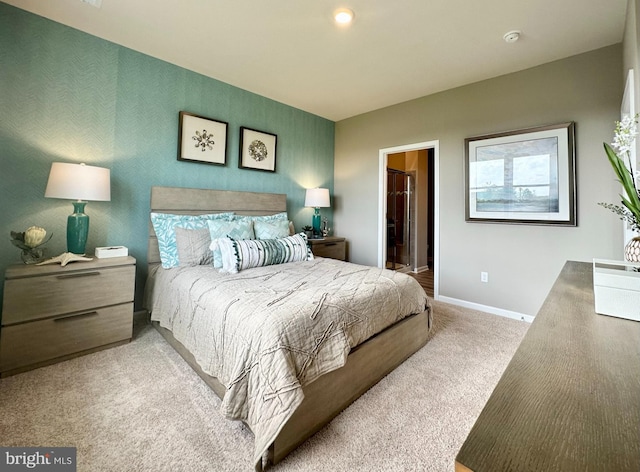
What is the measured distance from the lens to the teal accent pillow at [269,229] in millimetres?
2902

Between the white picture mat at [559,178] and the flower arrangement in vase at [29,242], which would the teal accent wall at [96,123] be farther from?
the white picture mat at [559,178]

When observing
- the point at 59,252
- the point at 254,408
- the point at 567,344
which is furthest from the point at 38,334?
the point at 567,344

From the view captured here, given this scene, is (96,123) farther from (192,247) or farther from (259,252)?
(259,252)

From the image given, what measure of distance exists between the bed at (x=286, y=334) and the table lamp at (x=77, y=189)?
57cm

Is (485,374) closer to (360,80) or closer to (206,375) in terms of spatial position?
(206,375)

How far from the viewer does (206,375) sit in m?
1.71

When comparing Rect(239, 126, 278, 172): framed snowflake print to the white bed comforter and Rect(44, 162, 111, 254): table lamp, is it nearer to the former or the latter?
Rect(44, 162, 111, 254): table lamp

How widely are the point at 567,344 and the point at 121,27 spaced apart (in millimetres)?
3496

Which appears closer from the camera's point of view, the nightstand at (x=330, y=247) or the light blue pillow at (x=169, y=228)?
the light blue pillow at (x=169, y=228)

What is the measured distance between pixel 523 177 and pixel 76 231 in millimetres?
4114

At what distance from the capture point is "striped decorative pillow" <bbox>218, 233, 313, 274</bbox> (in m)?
2.31

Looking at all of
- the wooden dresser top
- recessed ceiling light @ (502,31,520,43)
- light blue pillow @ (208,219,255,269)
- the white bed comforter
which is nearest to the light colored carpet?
the white bed comforter

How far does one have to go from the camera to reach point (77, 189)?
83.0 inches

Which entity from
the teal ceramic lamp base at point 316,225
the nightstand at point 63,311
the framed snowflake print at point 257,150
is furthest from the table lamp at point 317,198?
the nightstand at point 63,311
